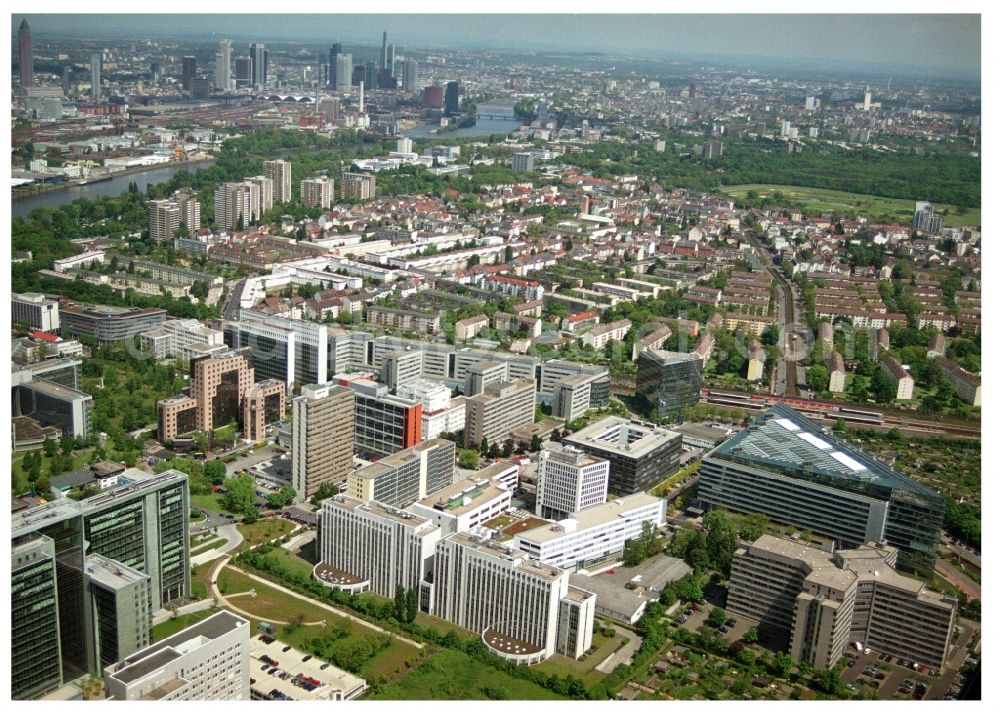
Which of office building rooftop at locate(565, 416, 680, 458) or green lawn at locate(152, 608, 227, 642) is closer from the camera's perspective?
green lawn at locate(152, 608, 227, 642)

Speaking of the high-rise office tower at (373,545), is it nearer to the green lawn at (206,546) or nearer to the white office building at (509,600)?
the white office building at (509,600)

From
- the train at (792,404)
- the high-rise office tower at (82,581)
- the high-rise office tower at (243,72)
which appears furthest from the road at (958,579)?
the high-rise office tower at (243,72)

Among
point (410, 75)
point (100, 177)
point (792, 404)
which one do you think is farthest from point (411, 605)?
point (100, 177)

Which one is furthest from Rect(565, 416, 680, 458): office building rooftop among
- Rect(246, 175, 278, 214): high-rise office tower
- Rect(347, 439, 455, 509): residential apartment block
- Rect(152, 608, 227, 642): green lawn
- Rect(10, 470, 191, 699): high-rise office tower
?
Rect(246, 175, 278, 214): high-rise office tower

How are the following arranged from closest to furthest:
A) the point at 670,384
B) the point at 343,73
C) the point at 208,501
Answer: the point at 208,501 < the point at 670,384 < the point at 343,73

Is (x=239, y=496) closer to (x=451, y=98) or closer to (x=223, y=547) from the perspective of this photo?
(x=223, y=547)

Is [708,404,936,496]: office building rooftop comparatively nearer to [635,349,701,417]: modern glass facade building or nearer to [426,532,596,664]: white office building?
[635,349,701,417]: modern glass facade building
